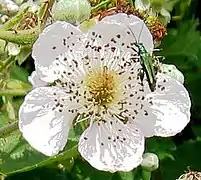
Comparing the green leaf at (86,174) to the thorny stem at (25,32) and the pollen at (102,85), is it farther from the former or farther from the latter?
the thorny stem at (25,32)

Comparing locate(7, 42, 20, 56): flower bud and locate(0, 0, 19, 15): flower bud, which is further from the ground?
locate(7, 42, 20, 56): flower bud

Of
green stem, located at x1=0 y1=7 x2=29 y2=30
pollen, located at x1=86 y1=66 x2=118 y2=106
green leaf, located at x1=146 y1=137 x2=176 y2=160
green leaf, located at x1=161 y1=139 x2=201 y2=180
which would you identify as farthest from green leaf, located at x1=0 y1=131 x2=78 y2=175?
green leaf, located at x1=161 y1=139 x2=201 y2=180

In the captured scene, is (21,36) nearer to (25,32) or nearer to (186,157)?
(25,32)

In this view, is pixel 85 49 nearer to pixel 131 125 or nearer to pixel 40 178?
pixel 131 125

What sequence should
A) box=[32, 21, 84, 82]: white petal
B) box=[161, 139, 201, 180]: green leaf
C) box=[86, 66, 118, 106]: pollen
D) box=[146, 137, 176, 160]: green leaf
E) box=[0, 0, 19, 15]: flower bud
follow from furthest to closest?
1. box=[161, 139, 201, 180]: green leaf
2. box=[146, 137, 176, 160]: green leaf
3. box=[0, 0, 19, 15]: flower bud
4. box=[86, 66, 118, 106]: pollen
5. box=[32, 21, 84, 82]: white petal

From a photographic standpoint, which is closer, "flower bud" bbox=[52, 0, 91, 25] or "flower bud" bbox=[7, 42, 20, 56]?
"flower bud" bbox=[52, 0, 91, 25]

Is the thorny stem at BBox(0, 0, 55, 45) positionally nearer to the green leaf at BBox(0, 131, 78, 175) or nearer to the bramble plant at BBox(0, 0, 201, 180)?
the bramble plant at BBox(0, 0, 201, 180)

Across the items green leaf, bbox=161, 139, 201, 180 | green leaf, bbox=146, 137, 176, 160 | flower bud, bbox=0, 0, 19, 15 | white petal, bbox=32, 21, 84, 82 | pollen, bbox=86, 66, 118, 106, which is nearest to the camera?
white petal, bbox=32, 21, 84, 82

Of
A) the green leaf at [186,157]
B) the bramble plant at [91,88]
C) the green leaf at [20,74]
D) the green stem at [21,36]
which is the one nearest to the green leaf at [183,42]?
the green leaf at [186,157]
